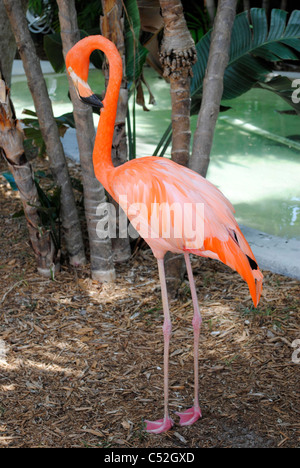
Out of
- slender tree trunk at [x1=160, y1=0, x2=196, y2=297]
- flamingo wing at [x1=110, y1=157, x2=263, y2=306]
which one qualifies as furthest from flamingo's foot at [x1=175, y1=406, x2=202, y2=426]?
slender tree trunk at [x1=160, y1=0, x2=196, y2=297]

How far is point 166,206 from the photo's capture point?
2.64 meters

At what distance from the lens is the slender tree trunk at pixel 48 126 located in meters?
3.58

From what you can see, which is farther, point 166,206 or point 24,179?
point 24,179

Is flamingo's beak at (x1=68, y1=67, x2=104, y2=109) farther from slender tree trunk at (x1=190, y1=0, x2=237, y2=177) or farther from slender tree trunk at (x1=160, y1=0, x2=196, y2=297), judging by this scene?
slender tree trunk at (x1=190, y1=0, x2=237, y2=177)

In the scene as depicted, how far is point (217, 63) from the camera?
3562 mm

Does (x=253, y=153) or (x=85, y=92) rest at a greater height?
(x=85, y=92)

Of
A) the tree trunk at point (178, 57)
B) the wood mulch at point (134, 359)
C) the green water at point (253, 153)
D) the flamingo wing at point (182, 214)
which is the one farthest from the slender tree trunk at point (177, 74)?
the green water at point (253, 153)

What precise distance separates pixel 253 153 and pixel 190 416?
535 centimetres

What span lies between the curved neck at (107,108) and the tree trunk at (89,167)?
2.34 ft

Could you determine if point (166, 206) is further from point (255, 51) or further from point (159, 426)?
point (255, 51)

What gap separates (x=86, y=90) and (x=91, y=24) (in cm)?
989

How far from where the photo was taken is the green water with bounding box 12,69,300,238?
219 inches

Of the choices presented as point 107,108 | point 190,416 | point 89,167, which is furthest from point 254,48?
point 190,416
